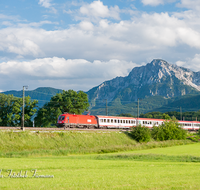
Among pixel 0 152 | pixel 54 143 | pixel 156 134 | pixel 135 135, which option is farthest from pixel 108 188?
pixel 156 134

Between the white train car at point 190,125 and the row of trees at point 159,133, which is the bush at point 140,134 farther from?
the white train car at point 190,125

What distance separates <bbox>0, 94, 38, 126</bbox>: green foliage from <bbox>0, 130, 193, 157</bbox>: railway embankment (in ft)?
73.2

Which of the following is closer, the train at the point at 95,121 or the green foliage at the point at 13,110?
the train at the point at 95,121

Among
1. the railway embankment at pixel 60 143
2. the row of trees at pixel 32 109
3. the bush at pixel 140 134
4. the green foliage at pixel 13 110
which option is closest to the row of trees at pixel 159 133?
the bush at pixel 140 134

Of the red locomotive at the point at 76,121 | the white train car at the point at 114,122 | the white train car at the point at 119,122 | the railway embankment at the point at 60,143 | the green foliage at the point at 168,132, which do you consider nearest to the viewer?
the railway embankment at the point at 60,143

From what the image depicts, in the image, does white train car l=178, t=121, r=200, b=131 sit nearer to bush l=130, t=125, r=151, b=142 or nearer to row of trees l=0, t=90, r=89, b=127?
bush l=130, t=125, r=151, b=142

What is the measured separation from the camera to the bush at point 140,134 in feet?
197

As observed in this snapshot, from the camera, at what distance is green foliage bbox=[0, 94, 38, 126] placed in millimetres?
66875

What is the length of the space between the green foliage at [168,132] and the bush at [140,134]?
545 cm

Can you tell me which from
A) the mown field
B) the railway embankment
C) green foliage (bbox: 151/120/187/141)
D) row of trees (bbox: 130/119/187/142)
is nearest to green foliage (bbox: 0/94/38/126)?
the railway embankment

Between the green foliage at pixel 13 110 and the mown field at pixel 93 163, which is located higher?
the green foliage at pixel 13 110

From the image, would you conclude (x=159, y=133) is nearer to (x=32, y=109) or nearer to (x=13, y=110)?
(x=32, y=109)

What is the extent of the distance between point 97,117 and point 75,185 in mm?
50597

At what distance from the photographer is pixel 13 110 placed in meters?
67.2
